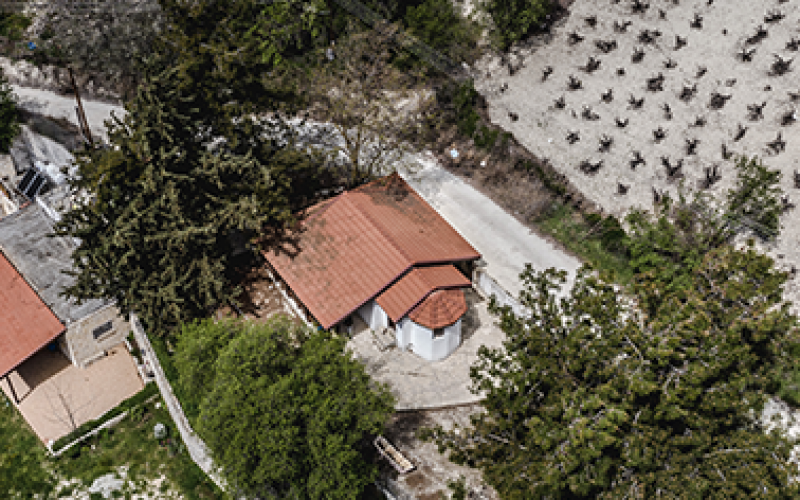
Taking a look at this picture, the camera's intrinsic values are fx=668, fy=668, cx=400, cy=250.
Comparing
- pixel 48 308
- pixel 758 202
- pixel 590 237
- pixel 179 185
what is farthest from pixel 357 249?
pixel 758 202

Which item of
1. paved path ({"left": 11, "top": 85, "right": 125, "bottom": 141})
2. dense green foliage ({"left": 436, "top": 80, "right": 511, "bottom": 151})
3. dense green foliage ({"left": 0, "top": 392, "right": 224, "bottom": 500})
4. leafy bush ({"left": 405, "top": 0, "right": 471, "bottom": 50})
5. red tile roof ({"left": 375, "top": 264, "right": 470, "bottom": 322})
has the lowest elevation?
dense green foliage ({"left": 0, "top": 392, "right": 224, "bottom": 500})

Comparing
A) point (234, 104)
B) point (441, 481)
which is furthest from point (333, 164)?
point (441, 481)

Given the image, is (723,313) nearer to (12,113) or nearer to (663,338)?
(663,338)

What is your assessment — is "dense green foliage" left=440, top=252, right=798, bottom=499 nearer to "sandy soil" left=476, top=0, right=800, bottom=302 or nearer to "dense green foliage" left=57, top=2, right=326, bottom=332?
"sandy soil" left=476, top=0, right=800, bottom=302

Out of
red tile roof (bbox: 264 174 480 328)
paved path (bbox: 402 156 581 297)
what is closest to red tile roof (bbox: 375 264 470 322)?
red tile roof (bbox: 264 174 480 328)

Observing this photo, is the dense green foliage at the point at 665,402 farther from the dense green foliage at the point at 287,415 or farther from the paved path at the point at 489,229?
the paved path at the point at 489,229

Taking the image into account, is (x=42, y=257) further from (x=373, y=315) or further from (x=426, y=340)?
(x=426, y=340)
